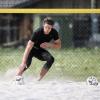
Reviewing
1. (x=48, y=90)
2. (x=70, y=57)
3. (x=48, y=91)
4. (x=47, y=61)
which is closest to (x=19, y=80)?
(x=47, y=61)

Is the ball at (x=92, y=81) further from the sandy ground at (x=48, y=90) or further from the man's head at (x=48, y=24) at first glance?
the man's head at (x=48, y=24)

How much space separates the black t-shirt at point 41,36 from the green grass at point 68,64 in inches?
46.1

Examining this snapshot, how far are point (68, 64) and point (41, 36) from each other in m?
1.99

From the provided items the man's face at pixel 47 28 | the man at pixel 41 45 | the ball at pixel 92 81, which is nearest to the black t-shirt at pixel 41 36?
the man at pixel 41 45

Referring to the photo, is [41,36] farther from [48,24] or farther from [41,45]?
[48,24]

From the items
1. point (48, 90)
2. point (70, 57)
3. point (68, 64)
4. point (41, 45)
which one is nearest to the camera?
point (48, 90)

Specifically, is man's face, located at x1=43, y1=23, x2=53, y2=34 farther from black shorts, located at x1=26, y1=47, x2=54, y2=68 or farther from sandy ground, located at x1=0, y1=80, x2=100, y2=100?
sandy ground, located at x1=0, y1=80, x2=100, y2=100

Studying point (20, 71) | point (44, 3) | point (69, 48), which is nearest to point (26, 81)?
point (20, 71)

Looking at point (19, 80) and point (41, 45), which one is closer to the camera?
point (19, 80)

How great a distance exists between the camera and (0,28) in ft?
90.7

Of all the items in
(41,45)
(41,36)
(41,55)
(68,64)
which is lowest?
(68,64)

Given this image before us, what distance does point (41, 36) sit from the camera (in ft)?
37.3

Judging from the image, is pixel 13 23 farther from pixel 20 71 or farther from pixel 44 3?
pixel 20 71

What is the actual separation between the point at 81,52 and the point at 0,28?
13.7m
